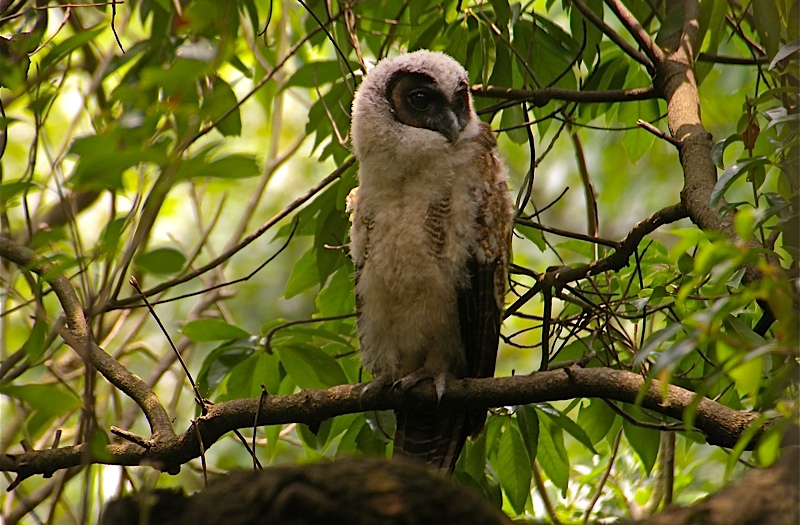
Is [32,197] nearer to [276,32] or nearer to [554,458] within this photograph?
A: [276,32]

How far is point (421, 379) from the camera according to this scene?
3.00 m

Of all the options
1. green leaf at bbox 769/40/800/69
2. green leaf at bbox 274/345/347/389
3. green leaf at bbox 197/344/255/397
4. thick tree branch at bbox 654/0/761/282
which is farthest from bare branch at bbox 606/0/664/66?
green leaf at bbox 197/344/255/397

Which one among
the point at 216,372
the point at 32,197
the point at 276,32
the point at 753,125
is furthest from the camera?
the point at 32,197

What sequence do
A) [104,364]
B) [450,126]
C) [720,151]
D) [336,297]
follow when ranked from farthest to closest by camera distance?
[336,297] < [450,126] < [104,364] < [720,151]

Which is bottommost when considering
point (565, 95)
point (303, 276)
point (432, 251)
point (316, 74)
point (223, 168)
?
point (223, 168)

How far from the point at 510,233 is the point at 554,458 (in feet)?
2.71

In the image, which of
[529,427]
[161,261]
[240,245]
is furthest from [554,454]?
[161,261]

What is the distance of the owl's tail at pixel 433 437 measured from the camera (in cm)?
307

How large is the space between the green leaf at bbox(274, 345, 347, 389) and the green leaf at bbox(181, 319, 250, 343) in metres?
0.16

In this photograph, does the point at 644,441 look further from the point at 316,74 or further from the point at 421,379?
the point at 316,74

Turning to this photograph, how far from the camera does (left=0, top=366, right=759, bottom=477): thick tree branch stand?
6.80 ft

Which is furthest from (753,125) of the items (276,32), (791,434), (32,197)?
(32,197)

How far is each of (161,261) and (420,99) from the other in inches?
79.0

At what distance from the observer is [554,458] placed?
293 centimetres
